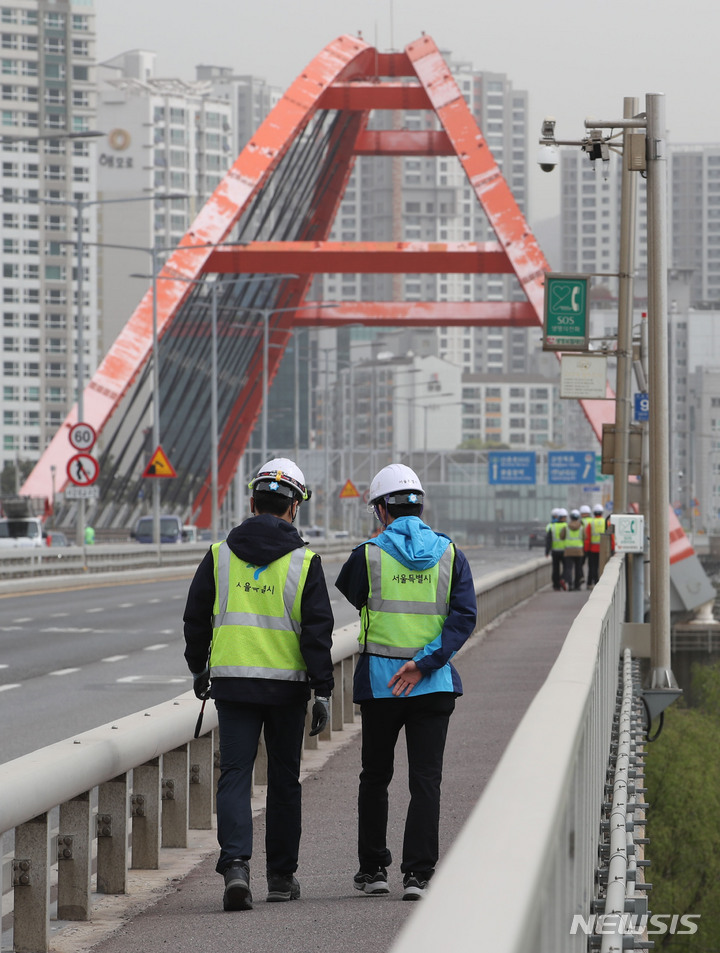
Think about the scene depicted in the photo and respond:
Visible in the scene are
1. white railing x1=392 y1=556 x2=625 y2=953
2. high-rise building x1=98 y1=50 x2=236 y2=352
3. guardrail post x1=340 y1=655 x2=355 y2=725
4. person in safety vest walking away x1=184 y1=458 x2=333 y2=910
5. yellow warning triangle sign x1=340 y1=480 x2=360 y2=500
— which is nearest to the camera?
white railing x1=392 y1=556 x2=625 y2=953

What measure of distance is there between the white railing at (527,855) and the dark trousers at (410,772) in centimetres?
78

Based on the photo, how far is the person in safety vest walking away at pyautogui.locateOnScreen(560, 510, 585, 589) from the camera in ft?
117

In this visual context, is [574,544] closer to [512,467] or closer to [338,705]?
[338,705]

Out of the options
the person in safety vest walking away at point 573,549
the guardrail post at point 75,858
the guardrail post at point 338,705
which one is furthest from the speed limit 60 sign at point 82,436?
the guardrail post at point 75,858

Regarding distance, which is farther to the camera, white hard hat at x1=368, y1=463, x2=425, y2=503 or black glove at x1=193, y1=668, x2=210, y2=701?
white hard hat at x1=368, y1=463, x2=425, y2=503

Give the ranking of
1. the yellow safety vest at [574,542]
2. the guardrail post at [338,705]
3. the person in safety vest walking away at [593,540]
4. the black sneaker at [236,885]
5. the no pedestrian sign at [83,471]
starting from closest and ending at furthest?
1. the black sneaker at [236,885]
2. the guardrail post at [338,705]
3. the no pedestrian sign at [83,471]
4. the person in safety vest walking away at [593,540]
5. the yellow safety vest at [574,542]

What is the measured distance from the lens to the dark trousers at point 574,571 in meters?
37.7

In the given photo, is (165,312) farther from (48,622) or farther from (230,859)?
(230,859)

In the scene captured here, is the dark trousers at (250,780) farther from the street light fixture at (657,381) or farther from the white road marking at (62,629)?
the white road marking at (62,629)

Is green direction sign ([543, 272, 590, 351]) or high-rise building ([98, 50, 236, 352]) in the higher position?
high-rise building ([98, 50, 236, 352])

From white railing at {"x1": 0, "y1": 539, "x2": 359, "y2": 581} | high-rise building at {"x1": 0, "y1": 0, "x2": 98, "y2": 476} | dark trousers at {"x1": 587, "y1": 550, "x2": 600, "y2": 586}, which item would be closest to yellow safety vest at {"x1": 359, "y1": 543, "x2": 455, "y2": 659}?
white railing at {"x1": 0, "y1": 539, "x2": 359, "y2": 581}

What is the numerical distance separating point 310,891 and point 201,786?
1.62m

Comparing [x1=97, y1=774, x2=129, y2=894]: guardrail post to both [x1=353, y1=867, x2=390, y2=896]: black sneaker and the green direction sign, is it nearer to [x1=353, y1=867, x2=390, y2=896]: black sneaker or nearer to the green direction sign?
[x1=353, y1=867, x2=390, y2=896]: black sneaker

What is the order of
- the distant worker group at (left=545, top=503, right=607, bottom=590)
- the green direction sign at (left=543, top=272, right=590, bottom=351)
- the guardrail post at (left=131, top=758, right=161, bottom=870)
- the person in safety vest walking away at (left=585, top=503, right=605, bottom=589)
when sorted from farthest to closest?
the distant worker group at (left=545, top=503, right=607, bottom=590) < the person in safety vest walking away at (left=585, top=503, right=605, bottom=589) < the green direction sign at (left=543, top=272, right=590, bottom=351) < the guardrail post at (left=131, top=758, right=161, bottom=870)
